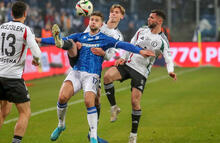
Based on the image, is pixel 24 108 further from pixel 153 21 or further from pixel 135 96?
pixel 153 21

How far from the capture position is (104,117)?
12.8 metres

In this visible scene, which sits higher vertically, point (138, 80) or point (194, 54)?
point (138, 80)

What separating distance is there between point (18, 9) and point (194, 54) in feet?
68.5

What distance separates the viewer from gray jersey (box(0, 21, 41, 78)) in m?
8.01

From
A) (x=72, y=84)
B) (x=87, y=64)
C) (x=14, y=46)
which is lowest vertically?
(x=72, y=84)

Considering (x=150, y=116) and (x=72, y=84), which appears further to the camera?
(x=150, y=116)

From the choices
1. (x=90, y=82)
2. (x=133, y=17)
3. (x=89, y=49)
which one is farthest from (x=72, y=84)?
(x=133, y=17)

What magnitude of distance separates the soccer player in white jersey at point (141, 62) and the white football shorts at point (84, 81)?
111cm

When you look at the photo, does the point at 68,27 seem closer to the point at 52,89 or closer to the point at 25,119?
the point at 52,89

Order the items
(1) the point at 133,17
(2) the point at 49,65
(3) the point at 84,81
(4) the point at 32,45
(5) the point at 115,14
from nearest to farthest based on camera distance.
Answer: (4) the point at 32,45 → (3) the point at 84,81 → (5) the point at 115,14 → (2) the point at 49,65 → (1) the point at 133,17

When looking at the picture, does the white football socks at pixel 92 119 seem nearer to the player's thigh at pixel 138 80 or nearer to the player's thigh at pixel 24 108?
the player's thigh at pixel 24 108

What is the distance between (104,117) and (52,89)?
6.18 meters

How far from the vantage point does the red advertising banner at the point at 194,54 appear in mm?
27531

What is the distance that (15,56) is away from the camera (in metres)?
8.10
